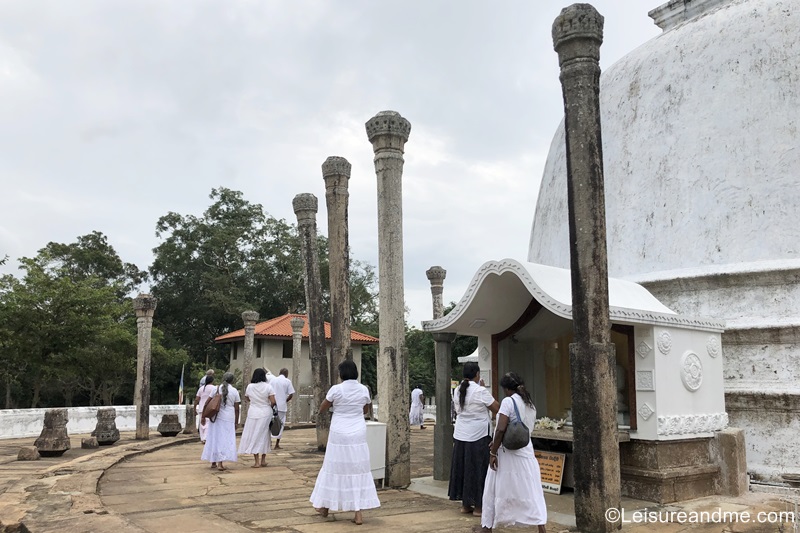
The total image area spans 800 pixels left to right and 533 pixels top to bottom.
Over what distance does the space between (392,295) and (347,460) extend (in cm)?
251

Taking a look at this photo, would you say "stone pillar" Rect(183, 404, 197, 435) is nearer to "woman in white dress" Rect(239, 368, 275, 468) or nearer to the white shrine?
"woman in white dress" Rect(239, 368, 275, 468)

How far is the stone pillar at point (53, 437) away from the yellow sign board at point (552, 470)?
8.44 meters

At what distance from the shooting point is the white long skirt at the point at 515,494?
525 cm

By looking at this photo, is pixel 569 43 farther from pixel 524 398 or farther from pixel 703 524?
pixel 703 524

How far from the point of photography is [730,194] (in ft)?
30.1

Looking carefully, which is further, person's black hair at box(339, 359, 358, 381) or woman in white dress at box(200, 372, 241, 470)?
woman in white dress at box(200, 372, 241, 470)

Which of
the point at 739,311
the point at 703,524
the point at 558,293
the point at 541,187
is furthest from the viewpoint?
the point at 541,187

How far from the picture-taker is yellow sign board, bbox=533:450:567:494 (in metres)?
7.35

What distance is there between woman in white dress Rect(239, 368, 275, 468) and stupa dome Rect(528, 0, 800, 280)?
546cm

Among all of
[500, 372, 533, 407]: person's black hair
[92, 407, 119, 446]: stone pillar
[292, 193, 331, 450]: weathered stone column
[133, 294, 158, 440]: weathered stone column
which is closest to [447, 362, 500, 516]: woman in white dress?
[500, 372, 533, 407]: person's black hair

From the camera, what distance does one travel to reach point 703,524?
585cm

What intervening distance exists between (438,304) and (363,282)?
872 inches

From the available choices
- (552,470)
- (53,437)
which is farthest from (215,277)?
(552,470)

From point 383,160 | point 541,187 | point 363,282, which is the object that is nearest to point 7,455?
point 383,160
